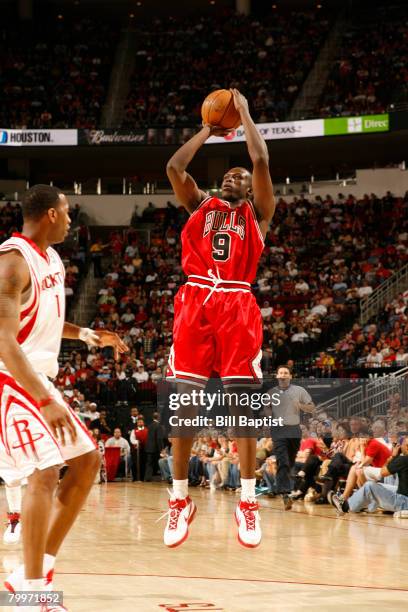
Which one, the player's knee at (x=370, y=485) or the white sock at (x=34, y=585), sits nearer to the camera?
the white sock at (x=34, y=585)

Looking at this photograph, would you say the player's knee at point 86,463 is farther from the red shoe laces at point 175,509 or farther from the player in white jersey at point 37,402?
the red shoe laces at point 175,509

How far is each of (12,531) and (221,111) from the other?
17.0 ft

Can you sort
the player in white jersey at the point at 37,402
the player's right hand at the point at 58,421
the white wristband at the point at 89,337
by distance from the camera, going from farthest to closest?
1. the white wristband at the point at 89,337
2. the player in white jersey at the point at 37,402
3. the player's right hand at the point at 58,421

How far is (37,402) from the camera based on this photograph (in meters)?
4.28

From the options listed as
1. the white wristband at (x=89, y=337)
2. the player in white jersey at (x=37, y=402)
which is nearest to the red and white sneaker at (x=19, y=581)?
the player in white jersey at (x=37, y=402)

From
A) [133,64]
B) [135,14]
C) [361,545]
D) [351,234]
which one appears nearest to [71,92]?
[133,64]

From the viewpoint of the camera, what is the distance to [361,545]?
8812mm

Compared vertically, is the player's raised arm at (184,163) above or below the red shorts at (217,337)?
above

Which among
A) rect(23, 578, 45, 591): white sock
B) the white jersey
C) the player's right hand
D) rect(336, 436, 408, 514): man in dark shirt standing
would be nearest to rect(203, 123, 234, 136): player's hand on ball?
the white jersey

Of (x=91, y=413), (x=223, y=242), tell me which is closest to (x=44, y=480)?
(x=223, y=242)

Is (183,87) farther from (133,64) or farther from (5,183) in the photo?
(5,183)

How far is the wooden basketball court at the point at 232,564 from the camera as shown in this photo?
585 cm

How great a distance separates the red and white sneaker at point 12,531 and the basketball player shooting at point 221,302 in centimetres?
337

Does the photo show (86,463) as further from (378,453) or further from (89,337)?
(378,453)
